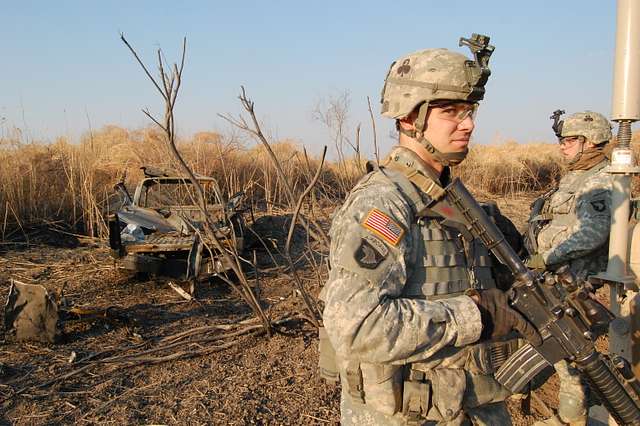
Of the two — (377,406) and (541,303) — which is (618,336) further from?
(377,406)

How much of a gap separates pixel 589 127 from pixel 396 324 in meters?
2.69

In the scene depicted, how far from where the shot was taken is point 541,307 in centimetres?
156

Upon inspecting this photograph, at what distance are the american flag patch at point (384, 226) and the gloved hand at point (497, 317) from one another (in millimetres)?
312

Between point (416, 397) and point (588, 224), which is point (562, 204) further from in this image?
point (416, 397)

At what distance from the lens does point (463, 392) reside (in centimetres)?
155

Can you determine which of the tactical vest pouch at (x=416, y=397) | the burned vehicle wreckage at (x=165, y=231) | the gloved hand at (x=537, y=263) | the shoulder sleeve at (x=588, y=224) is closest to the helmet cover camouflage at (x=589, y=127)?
the shoulder sleeve at (x=588, y=224)

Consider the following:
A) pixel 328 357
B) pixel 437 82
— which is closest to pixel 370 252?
pixel 328 357

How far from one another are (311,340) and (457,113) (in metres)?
2.97

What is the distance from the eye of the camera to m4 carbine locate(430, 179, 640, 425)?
1.56m

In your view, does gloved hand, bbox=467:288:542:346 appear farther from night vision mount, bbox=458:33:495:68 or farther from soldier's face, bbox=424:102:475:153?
night vision mount, bbox=458:33:495:68

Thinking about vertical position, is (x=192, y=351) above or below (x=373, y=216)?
below

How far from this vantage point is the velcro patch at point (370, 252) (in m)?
1.38

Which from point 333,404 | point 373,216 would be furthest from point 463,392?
point 333,404

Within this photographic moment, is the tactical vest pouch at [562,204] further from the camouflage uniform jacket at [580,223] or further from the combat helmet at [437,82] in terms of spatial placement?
the combat helmet at [437,82]
